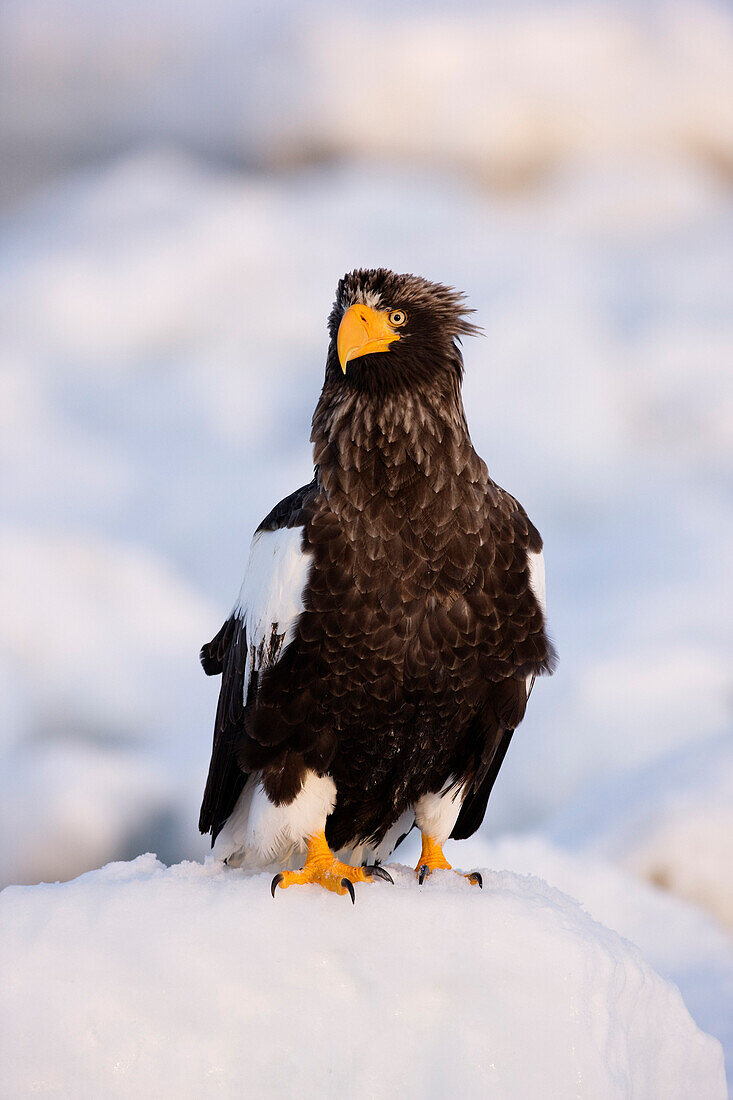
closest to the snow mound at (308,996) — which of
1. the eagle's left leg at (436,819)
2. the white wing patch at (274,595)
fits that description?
the eagle's left leg at (436,819)

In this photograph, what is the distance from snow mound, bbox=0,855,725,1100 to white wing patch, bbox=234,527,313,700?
82 centimetres

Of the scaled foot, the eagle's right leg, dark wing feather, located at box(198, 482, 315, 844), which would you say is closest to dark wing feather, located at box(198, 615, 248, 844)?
dark wing feather, located at box(198, 482, 315, 844)

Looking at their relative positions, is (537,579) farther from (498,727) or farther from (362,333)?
(362,333)

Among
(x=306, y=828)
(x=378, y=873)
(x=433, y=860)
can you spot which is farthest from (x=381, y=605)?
(x=433, y=860)

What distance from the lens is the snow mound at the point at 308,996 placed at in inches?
125

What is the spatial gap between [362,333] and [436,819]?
191 cm

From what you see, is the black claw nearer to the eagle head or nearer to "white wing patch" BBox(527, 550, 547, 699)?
"white wing patch" BBox(527, 550, 547, 699)

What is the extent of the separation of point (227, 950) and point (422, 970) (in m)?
0.64

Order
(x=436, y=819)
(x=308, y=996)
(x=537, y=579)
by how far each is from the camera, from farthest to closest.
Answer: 1. (x=436, y=819)
2. (x=537, y=579)
3. (x=308, y=996)

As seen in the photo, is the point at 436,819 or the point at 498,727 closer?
the point at 498,727

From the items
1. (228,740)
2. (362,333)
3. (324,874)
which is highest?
(362,333)

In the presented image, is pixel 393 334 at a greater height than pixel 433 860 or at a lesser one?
greater

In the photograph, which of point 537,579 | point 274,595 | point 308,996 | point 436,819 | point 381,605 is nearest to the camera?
point 308,996

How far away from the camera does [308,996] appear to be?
3316 mm
